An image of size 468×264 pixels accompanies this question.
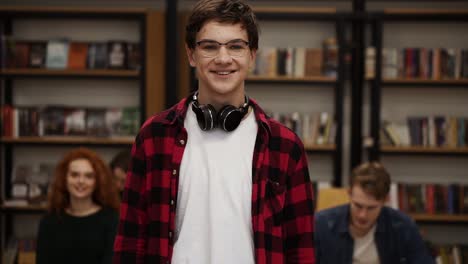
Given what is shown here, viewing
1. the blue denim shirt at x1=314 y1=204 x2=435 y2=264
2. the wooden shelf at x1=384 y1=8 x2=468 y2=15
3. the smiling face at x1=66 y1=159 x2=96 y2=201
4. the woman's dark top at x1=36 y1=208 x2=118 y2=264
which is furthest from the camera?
the wooden shelf at x1=384 y1=8 x2=468 y2=15

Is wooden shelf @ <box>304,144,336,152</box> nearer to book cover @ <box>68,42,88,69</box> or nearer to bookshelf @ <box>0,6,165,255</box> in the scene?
bookshelf @ <box>0,6,165,255</box>

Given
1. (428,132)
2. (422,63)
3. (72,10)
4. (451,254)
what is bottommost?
(451,254)

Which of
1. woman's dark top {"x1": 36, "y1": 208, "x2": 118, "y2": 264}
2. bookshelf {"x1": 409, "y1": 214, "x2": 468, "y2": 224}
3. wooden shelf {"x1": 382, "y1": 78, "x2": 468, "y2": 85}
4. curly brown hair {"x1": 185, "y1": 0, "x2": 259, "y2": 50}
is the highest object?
wooden shelf {"x1": 382, "y1": 78, "x2": 468, "y2": 85}

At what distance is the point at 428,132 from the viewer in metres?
4.89

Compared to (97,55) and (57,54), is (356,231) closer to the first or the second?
(97,55)

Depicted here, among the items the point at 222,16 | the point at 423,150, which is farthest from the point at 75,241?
the point at 423,150

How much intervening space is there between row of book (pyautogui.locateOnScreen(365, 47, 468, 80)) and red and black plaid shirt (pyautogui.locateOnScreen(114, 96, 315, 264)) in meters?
3.56

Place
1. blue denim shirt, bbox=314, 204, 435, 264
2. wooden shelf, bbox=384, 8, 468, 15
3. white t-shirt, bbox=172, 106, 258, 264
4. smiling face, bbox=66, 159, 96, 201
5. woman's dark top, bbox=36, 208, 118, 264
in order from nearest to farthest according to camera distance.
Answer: white t-shirt, bbox=172, 106, 258, 264 < blue denim shirt, bbox=314, 204, 435, 264 < woman's dark top, bbox=36, 208, 118, 264 < smiling face, bbox=66, 159, 96, 201 < wooden shelf, bbox=384, 8, 468, 15

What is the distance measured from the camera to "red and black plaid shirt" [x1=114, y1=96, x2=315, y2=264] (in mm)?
1361

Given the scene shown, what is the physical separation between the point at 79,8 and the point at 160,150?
12.2 feet

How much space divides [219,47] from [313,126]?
→ 141 inches

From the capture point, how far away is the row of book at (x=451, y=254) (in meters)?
4.88

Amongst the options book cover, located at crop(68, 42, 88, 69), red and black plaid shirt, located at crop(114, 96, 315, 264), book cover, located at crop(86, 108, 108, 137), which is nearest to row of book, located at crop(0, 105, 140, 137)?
book cover, located at crop(86, 108, 108, 137)

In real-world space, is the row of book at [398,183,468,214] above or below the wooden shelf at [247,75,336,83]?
below
